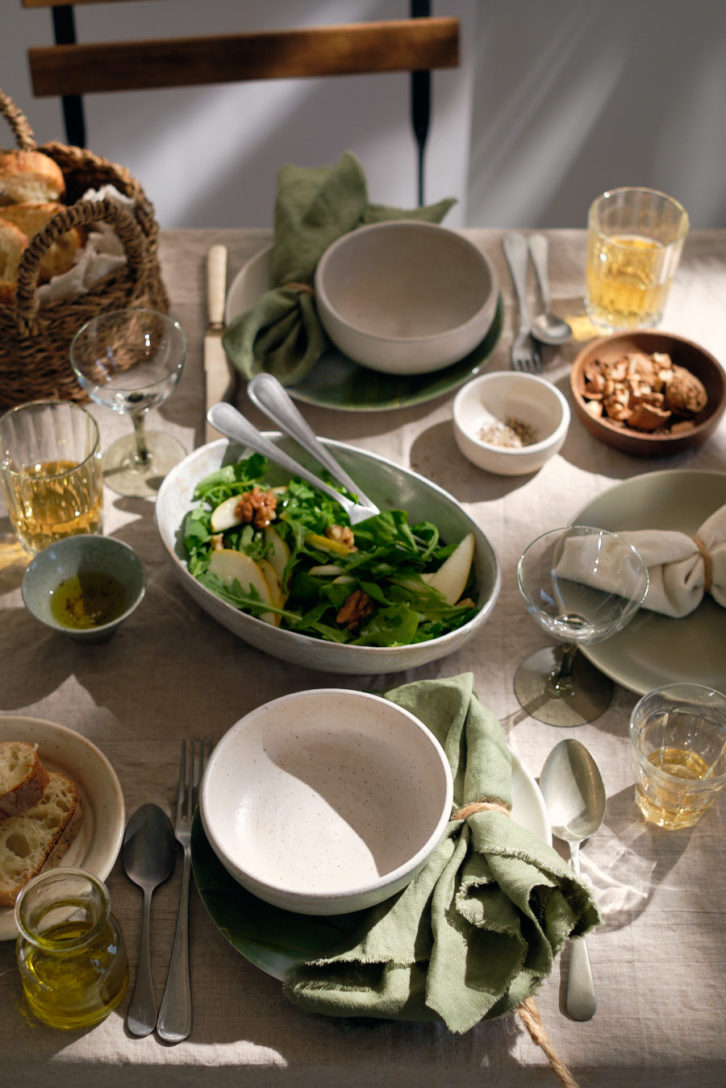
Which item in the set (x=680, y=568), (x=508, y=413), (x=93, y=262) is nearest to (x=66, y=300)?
(x=93, y=262)

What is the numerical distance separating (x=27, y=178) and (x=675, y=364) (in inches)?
34.3

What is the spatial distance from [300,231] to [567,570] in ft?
2.31

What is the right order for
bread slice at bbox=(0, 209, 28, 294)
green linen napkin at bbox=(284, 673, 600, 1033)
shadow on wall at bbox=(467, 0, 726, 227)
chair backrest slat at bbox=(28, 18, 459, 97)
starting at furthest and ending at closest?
shadow on wall at bbox=(467, 0, 726, 227), chair backrest slat at bbox=(28, 18, 459, 97), bread slice at bbox=(0, 209, 28, 294), green linen napkin at bbox=(284, 673, 600, 1033)

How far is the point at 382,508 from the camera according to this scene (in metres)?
1.17

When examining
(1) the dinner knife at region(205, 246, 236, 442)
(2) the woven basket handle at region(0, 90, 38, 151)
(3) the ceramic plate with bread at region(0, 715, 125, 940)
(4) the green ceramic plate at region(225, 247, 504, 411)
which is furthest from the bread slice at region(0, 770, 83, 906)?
(2) the woven basket handle at region(0, 90, 38, 151)

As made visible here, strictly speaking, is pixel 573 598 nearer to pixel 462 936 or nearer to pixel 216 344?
pixel 462 936

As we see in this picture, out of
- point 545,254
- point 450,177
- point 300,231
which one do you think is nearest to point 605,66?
point 450,177

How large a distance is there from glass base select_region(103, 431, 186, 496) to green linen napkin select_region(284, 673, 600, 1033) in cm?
61

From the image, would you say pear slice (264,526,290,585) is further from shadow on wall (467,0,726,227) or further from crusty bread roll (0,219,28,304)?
shadow on wall (467,0,726,227)

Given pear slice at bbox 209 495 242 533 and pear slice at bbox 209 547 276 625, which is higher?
pear slice at bbox 209 495 242 533

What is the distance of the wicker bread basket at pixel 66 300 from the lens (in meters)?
1.14

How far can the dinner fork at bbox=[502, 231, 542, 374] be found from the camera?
1377 mm

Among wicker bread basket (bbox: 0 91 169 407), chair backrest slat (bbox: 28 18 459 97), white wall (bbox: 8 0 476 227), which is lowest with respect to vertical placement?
white wall (bbox: 8 0 476 227)

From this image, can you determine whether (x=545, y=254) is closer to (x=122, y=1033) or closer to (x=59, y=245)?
(x=59, y=245)
